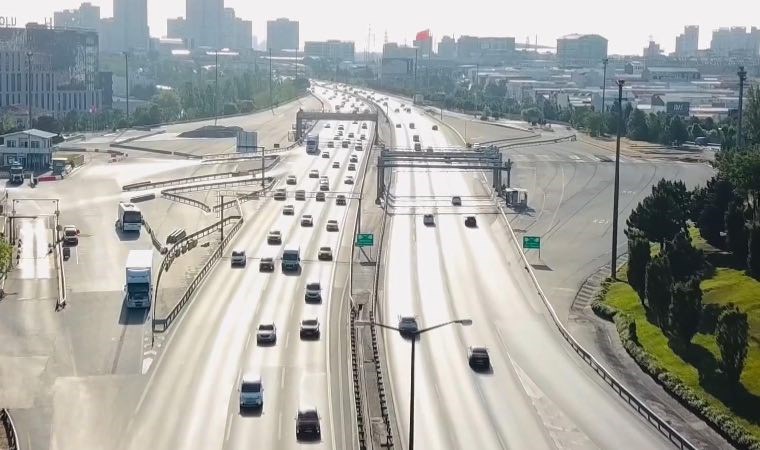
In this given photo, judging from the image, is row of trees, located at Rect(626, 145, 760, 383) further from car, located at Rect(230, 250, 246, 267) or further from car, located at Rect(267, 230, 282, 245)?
car, located at Rect(267, 230, 282, 245)

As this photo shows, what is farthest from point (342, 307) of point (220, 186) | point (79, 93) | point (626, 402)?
point (79, 93)

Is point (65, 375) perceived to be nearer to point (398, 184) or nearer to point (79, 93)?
point (398, 184)

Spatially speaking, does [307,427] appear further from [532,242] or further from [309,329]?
[532,242]

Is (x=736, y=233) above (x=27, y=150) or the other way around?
above

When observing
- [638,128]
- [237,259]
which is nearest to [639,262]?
[237,259]

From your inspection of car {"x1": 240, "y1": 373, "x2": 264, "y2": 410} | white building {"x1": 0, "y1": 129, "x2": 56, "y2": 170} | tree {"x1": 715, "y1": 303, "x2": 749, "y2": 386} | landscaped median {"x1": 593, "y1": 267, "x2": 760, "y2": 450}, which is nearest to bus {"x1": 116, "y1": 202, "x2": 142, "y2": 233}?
landscaped median {"x1": 593, "y1": 267, "x2": 760, "y2": 450}

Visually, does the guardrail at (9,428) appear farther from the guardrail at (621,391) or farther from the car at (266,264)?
the car at (266,264)
